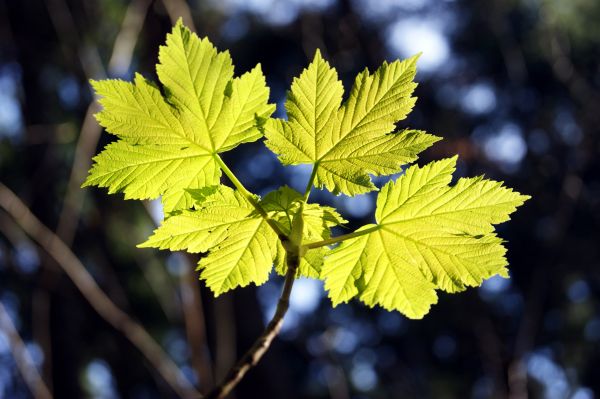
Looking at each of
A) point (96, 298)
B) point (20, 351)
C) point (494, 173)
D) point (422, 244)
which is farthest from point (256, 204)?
point (494, 173)

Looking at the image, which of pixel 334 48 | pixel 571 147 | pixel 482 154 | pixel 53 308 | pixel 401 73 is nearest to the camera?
pixel 401 73

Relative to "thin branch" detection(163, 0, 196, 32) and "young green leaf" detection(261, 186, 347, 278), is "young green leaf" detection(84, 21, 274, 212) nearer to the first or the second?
"young green leaf" detection(261, 186, 347, 278)

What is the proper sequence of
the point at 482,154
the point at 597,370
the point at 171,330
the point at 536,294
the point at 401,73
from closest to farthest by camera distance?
the point at 401,73 < the point at 482,154 < the point at 536,294 < the point at 597,370 < the point at 171,330

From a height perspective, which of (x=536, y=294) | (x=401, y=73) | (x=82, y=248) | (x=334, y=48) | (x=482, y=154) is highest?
(x=401, y=73)

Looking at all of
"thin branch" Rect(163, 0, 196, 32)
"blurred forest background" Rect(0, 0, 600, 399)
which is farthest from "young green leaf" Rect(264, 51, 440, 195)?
"blurred forest background" Rect(0, 0, 600, 399)

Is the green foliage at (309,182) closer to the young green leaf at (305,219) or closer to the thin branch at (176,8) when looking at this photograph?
the young green leaf at (305,219)

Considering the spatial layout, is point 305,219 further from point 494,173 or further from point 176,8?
point 494,173

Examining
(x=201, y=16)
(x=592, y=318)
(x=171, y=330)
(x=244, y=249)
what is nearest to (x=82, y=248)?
(x=171, y=330)

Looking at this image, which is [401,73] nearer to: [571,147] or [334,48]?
[334,48]
